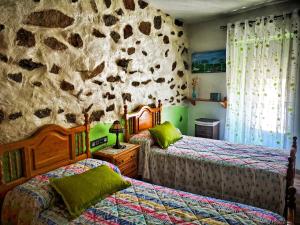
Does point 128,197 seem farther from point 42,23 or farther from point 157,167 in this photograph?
point 42,23

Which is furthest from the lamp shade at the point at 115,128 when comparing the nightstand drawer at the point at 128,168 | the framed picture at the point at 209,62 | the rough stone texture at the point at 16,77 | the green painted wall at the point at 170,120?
the framed picture at the point at 209,62

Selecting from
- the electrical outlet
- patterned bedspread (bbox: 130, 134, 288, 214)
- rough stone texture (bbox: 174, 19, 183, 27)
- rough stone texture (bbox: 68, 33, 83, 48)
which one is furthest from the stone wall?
patterned bedspread (bbox: 130, 134, 288, 214)

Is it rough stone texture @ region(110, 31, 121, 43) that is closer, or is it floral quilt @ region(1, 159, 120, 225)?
floral quilt @ region(1, 159, 120, 225)

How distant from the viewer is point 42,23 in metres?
2.09

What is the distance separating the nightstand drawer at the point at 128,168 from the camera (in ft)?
9.08

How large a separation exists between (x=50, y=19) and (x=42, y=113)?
0.91 metres

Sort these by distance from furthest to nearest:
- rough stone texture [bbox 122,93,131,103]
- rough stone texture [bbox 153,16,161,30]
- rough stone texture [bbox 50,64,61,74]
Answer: rough stone texture [bbox 153,16,161,30] < rough stone texture [bbox 122,93,131,103] < rough stone texture [bbox 50,64,61,74]

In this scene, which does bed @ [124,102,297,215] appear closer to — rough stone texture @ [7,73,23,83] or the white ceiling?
rough stone texture @ [7,73,23,83]

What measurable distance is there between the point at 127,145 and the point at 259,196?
1.63 metres

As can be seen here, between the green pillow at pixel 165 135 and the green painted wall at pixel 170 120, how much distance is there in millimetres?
495

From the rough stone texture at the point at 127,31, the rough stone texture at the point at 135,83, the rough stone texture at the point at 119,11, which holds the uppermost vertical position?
the rough stone texture at the point at 119,11

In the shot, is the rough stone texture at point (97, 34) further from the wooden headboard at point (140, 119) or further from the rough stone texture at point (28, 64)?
the wooden headboard at point (140, 119)

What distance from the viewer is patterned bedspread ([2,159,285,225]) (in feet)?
5.06

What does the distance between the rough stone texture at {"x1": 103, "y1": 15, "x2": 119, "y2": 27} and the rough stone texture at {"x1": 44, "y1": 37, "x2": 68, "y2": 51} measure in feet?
2.35
